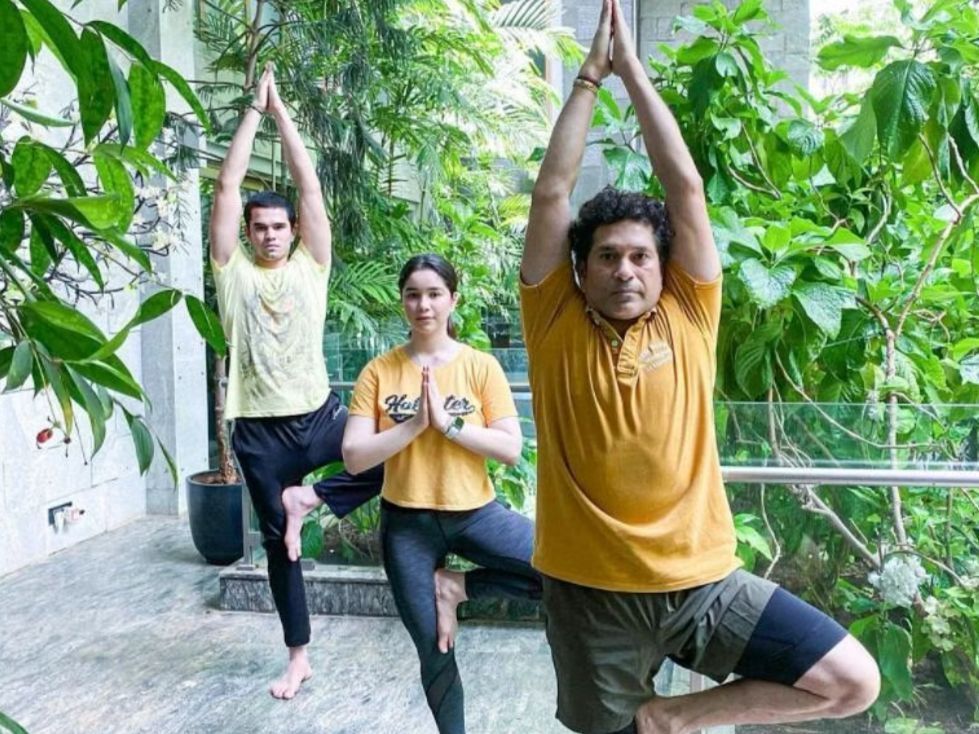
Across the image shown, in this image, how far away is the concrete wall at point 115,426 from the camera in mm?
3668

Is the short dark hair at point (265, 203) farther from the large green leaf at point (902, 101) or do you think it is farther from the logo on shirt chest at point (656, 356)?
the large green leaf at point (902, 101)

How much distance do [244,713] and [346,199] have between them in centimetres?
222

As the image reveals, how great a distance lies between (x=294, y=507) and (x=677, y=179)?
1.44 m

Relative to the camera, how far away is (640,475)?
1341mm

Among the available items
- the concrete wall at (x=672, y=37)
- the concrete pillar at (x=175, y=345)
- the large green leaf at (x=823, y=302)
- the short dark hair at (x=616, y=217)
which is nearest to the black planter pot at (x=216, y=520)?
the concrete pillar at (x=175, y=345)

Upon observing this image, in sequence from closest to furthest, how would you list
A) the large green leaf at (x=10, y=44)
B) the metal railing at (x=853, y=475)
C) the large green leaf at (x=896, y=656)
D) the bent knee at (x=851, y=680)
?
the large green leaf at (x=10, y=44) < the bent knee at (x=851, y=680) < the metal railing at (x=853, y=475) < the large green leaf at (x=896, y=656)

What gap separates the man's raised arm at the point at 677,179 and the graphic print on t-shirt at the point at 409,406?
748 mm

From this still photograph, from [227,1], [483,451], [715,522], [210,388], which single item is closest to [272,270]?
[483,451]

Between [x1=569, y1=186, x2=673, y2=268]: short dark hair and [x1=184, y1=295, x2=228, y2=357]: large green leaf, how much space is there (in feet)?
2.56

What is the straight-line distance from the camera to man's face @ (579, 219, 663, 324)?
137 centimetres

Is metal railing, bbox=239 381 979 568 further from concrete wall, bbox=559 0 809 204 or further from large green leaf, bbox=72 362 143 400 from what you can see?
concrete wall, bbox=559 0 809 204

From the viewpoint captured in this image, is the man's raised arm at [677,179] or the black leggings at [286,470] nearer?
the man's raised arm at [677,179]

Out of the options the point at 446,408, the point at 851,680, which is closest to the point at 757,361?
the point at 446,408

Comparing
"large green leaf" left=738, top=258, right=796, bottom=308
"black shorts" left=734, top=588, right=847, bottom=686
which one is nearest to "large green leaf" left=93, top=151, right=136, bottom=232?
"black shorts" left=734, top=588, right=847, bottom=686
